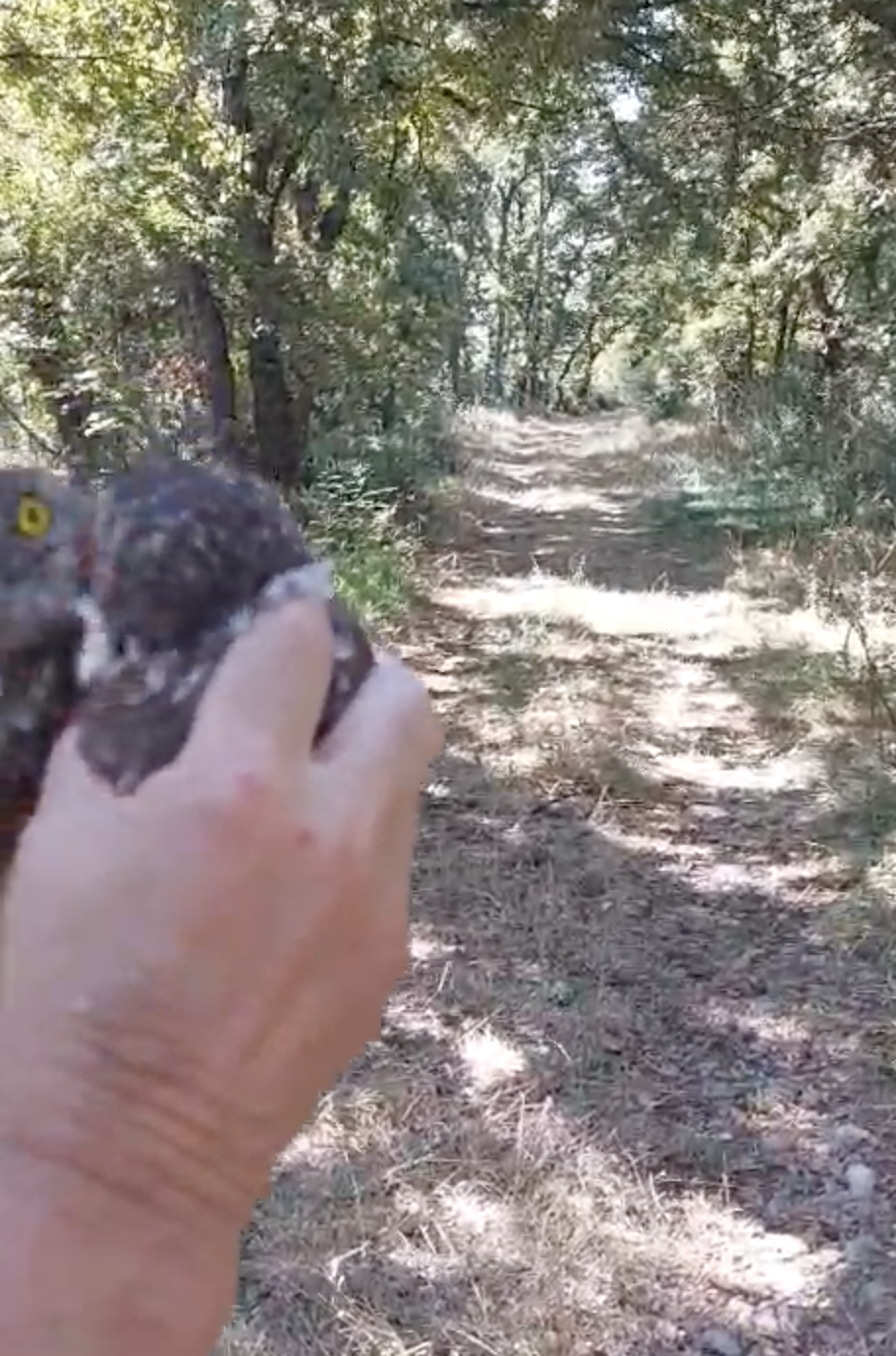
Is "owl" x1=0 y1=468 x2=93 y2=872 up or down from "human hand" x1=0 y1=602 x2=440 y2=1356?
up

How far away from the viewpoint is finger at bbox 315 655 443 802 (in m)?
1.08

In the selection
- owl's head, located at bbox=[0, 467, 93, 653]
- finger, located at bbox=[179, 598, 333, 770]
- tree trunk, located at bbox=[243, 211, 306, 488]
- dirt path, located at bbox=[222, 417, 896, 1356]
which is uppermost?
owl's head, located at bbox=[0, 467, 93, 653]

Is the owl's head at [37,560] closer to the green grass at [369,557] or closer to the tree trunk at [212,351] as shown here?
the green grass at [369,557]

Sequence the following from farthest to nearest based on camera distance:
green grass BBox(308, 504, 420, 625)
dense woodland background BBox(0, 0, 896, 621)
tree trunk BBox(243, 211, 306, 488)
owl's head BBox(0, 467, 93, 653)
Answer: green grass BBox(308, 504, 420, 625)
tree trunk BBox(243, 211, 306, 488)
dense woodland background BBox(0, 0, 896, 621)
owl's head BBox(0, 467, 93, 653)

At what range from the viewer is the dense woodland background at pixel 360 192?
7.03 meters

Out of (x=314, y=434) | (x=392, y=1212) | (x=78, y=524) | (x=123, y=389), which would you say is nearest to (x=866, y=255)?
(x=314, y=434)

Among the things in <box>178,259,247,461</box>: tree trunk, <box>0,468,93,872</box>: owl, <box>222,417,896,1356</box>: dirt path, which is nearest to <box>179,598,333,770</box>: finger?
<box>0,468,93,872</box>: owl

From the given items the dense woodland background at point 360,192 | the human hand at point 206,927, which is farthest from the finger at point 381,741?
the dense woodland background at point 360,192

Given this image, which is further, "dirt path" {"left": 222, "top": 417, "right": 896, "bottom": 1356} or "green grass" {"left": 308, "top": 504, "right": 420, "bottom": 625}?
"green grass" {"left": 308, "top": 504, "right": 420, "bottom": 625}

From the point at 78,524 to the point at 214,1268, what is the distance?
567 millimetres

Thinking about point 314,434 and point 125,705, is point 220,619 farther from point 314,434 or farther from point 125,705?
point 314,434

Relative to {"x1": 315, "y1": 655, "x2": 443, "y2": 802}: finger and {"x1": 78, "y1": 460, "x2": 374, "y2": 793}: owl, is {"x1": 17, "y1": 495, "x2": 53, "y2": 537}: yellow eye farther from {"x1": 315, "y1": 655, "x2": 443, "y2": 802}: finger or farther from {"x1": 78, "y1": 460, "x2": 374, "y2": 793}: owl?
{"x1": 315, "y1": 655, "x2": 443, "y2": 802}: finger

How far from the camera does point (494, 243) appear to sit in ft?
113

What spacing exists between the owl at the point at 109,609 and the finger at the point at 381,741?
0.06 feet
